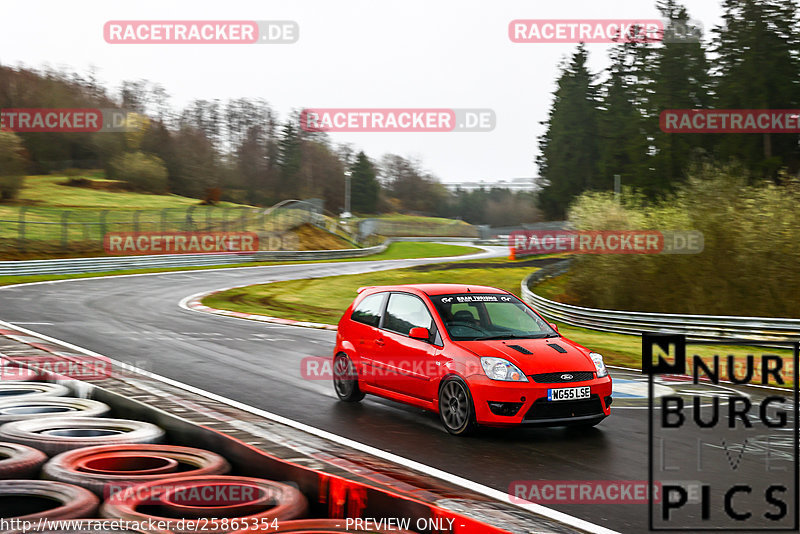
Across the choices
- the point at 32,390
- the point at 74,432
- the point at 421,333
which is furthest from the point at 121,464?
the point at 421,333

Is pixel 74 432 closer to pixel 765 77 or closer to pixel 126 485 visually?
pixel 126 485

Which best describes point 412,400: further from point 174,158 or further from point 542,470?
point 174,158

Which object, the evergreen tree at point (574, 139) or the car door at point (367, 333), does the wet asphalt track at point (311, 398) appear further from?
the evergreen tree at point (574, 139)

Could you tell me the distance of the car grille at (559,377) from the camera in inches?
327

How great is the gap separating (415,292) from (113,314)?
45.5 feet

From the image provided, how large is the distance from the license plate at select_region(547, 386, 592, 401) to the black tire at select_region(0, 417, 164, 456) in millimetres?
3823

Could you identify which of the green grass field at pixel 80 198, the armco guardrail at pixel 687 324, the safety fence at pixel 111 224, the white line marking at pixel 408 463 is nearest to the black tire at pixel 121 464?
the white line marking at pixel 408 463

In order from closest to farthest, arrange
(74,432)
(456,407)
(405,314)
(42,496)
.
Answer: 1. (42,496)
2. (74,432)
3. (456,407)
4. (405,314)

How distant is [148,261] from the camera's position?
43.5 meters

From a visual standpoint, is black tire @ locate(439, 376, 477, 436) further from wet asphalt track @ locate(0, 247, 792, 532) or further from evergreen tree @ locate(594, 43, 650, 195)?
evergreen tree @ locate(594, 43, 650, 195)

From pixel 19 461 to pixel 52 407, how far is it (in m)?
2.22

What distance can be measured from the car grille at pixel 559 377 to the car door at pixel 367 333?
2274 mm

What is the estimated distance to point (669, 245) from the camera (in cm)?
2386

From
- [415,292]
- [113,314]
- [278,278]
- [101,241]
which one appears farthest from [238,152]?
[415,292]
